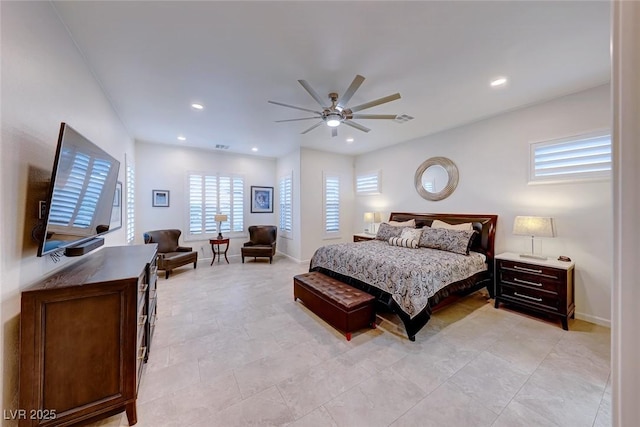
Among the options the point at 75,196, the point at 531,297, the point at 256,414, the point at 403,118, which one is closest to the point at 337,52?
the point at 403,118

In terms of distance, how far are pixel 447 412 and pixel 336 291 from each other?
4.98 feet

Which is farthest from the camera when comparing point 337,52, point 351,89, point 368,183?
point 368,183

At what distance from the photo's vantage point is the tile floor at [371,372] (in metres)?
1.78

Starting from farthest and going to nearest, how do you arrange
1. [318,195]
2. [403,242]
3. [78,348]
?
[318,195]
[403,242]
[78,348]

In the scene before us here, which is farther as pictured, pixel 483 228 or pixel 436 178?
pixel 436 178

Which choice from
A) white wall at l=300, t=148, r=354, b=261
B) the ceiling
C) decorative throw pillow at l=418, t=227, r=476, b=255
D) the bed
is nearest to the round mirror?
the bed

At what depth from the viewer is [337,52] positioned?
2404 millimetres

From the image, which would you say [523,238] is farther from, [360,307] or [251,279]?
[251,279]

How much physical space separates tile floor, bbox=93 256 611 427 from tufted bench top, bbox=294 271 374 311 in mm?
371

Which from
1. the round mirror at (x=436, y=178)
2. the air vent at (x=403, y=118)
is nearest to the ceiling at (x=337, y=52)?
the air vent at (x=403, y=118)

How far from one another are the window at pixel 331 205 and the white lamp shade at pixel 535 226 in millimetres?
3872

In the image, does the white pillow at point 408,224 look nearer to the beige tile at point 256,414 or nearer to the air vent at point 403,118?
the air vent at point 403,118

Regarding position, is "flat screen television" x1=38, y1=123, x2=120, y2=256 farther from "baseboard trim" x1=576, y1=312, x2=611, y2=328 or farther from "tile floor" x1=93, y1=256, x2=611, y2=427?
"baseboard trim" x1=576, y1=312, x2=611, y2=328

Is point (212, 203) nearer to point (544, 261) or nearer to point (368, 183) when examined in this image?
point (368, 183)
